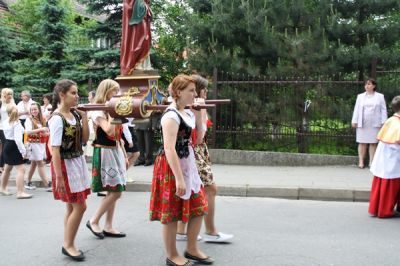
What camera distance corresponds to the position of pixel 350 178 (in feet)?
31.3

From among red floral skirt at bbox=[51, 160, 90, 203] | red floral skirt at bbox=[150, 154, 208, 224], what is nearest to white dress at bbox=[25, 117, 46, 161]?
red floral skirt at bbox=[51, 160, 90, 203]

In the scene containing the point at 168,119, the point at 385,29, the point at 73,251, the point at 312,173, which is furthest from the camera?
the point at 385,29

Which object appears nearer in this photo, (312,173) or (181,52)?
(312,173)

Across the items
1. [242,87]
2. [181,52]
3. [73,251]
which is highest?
[181,52]

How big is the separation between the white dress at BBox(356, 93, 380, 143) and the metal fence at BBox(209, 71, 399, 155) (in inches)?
26.4

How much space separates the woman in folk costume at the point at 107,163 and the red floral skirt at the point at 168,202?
4.09 ft

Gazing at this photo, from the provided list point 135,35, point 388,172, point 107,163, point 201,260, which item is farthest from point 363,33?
point 201,260

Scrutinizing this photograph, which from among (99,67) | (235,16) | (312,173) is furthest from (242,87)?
(99,67)

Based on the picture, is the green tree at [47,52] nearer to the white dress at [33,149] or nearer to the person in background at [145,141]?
the person in background at [145,141]

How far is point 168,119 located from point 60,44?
47.8 ft

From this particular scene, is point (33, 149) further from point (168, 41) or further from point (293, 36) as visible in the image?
point (168, 41)

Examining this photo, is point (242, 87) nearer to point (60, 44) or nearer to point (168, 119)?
point (168, 119)

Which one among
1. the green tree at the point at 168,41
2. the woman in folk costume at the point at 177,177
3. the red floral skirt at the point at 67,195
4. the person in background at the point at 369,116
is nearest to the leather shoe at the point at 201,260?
the woman in folk costume at the point at 177,177

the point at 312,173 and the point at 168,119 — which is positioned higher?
the point at 168,119
